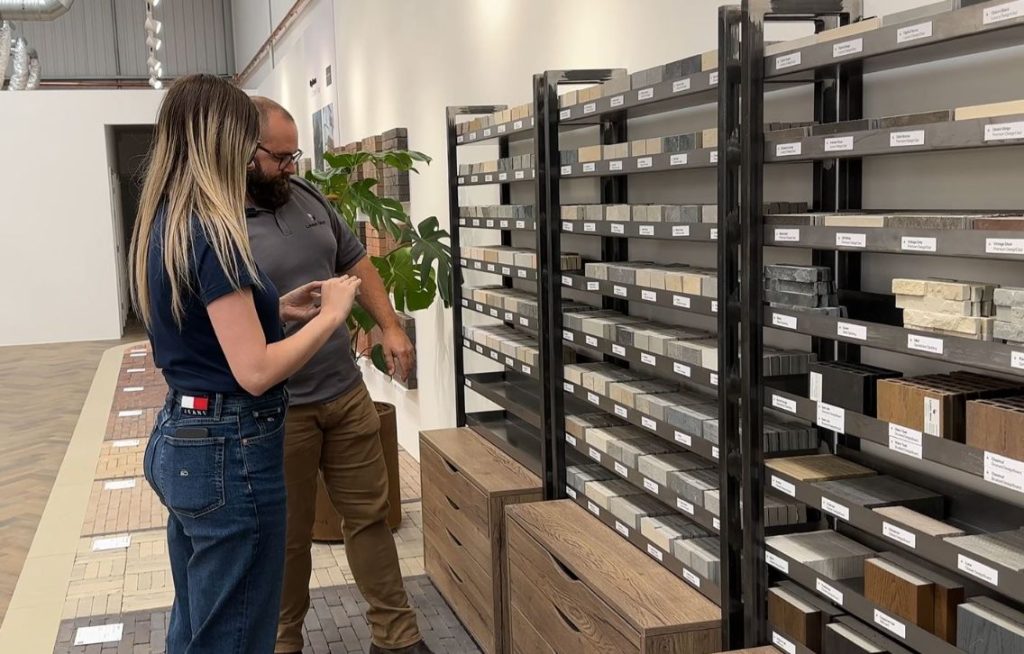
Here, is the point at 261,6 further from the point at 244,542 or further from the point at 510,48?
the point at 244,542

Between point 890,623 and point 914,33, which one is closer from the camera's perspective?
point 914,33

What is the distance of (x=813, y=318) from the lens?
197 centimetres

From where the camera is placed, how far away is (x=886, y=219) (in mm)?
1779

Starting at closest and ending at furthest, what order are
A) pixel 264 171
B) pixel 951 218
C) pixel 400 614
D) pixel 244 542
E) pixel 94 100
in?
pixel 951 218, pixel 244 542, pixel 264 171, pixel 400 614, pixel 94 100

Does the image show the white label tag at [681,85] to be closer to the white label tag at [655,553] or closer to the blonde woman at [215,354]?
the blonde woman at [215,354]

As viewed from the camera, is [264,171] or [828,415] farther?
[264,171]

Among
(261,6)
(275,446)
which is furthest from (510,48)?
(261,6)

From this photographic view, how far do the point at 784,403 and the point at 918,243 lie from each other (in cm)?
50

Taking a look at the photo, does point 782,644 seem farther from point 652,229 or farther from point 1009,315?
point 652,229

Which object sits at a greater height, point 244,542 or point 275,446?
point 275,446

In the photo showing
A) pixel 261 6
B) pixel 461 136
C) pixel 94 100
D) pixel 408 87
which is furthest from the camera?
pixel 94 100


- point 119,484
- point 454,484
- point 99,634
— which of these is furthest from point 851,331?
point 119,484

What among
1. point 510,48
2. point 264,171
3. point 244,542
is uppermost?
point 510,48

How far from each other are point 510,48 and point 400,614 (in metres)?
2.29
